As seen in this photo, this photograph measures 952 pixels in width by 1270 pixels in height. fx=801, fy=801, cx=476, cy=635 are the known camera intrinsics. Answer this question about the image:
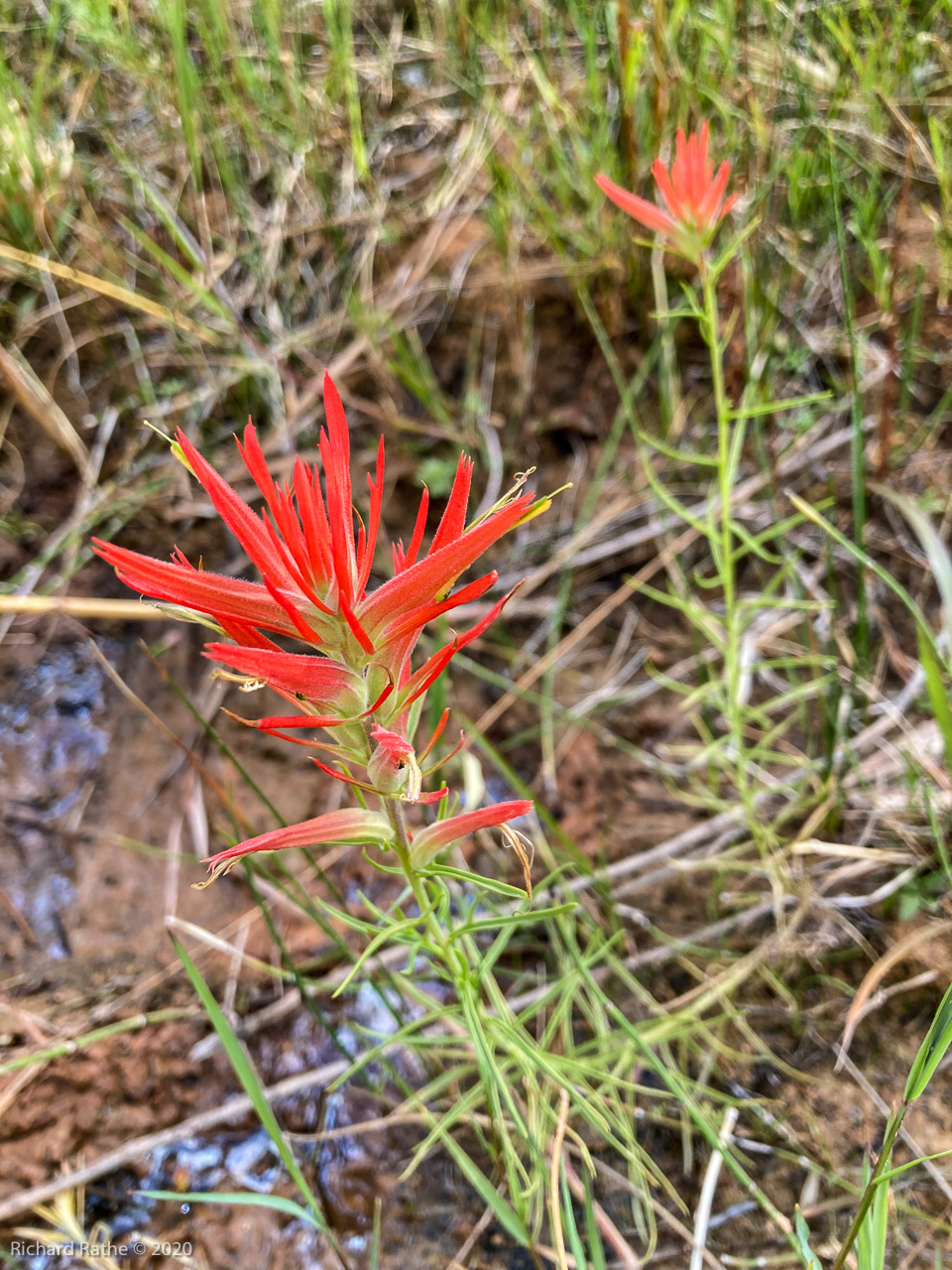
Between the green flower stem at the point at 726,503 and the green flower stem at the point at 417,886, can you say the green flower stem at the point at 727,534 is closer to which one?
the green flower stem at the point at 726,503

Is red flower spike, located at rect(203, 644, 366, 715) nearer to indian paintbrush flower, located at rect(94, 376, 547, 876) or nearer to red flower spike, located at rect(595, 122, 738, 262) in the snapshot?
indian paintbrush flower, located at rect(94, 376, 547, 876)

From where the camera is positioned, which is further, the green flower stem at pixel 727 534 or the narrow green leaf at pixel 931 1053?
the green flower stem at pixel 727 534

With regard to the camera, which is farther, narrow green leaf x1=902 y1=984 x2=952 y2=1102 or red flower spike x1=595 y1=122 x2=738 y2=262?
red flower spike x1=595 y1=122 x2=738 y2=262

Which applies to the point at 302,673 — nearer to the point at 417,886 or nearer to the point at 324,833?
the point at 324,833

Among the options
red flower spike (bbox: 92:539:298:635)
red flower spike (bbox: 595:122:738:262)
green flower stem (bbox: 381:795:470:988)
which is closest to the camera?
red flower spike (bbox: 92:539:298:635)

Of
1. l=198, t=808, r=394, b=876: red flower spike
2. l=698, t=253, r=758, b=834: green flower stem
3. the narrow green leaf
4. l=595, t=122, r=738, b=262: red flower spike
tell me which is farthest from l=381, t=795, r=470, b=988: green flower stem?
l=595, t=122, r=738, b=262: red flower spike

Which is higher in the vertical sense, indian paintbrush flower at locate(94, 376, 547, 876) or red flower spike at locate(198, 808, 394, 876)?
indian paintbrush flower at locate(94, 376, 547, 876)

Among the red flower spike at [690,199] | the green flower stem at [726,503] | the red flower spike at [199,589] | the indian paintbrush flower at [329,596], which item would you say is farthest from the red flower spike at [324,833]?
the red flower spike at [690,199]
